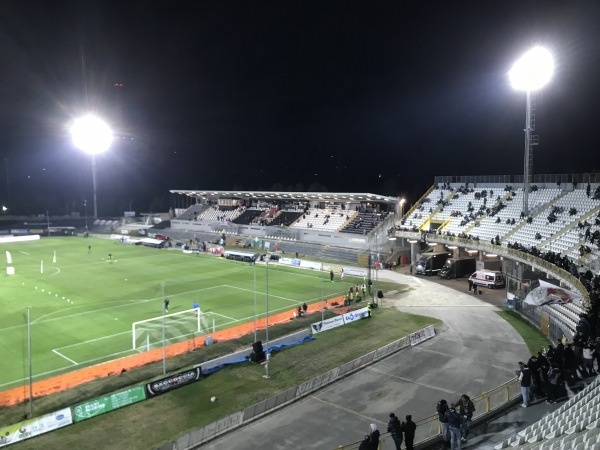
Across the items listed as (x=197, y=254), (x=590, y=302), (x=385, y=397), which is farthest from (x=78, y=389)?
(x=197, y=254)

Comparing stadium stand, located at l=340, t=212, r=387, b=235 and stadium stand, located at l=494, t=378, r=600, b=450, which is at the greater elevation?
stadium stand, located at l=340, t=212, r=387, b=235

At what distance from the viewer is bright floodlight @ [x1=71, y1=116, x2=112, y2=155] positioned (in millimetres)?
76750

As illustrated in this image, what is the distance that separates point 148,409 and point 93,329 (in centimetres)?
1328

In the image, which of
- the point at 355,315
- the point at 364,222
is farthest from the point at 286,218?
the point at 355,315

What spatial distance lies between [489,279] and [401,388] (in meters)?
24.0

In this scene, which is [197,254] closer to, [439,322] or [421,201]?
[421,201]

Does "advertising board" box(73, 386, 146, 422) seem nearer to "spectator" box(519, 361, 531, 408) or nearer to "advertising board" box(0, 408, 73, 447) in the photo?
"advertising board" box(0, 408, 73, 447)

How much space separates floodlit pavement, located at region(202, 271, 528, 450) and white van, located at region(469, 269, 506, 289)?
9.81 metres

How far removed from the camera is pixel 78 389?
20000mm

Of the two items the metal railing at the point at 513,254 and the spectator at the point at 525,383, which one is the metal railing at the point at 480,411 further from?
the metal railing at the point at 513,254

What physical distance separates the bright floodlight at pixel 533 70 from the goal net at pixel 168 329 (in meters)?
32.4

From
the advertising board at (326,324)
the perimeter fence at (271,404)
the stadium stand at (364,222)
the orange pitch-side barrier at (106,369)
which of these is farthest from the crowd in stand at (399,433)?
the stadium stand at (364,222)

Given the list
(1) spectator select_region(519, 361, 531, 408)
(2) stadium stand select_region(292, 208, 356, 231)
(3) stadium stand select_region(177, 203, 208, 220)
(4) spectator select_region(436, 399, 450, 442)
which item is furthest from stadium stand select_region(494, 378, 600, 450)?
(3) stadium stand select_region(177, 203, 208, 220)

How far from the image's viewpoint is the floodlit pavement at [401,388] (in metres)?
15.6
